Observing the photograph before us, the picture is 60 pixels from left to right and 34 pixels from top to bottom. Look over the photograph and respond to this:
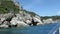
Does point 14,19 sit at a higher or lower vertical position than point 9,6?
lower

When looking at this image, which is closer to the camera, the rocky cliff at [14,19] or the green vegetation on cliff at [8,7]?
the rocky cliff at [14,19]

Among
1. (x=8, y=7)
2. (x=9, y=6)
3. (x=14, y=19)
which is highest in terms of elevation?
(x=9, y=6)

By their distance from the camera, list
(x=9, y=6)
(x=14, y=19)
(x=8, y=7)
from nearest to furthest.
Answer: (x=14, y=19), (x=8, y=7), (x=9, y=6)

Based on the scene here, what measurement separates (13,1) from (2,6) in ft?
39.9

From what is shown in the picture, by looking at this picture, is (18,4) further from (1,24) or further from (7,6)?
(1,24)

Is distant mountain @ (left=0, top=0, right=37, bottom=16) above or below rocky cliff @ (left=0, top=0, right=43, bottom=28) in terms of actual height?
above

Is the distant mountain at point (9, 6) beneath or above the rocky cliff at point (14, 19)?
above

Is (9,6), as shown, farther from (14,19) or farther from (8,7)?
(14,19)

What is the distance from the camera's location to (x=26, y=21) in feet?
241

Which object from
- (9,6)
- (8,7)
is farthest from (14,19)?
(9,6)

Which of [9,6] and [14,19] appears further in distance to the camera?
[9,6]

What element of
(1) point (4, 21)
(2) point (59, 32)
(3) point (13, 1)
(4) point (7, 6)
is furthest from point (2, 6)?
(2) point (59, 32)

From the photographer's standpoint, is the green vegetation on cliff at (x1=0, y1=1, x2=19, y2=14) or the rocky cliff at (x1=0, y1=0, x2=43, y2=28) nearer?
the rocky cliff at (x1=0, y1=0, x2=43, y2=28)

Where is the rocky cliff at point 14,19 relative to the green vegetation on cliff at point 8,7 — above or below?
below
